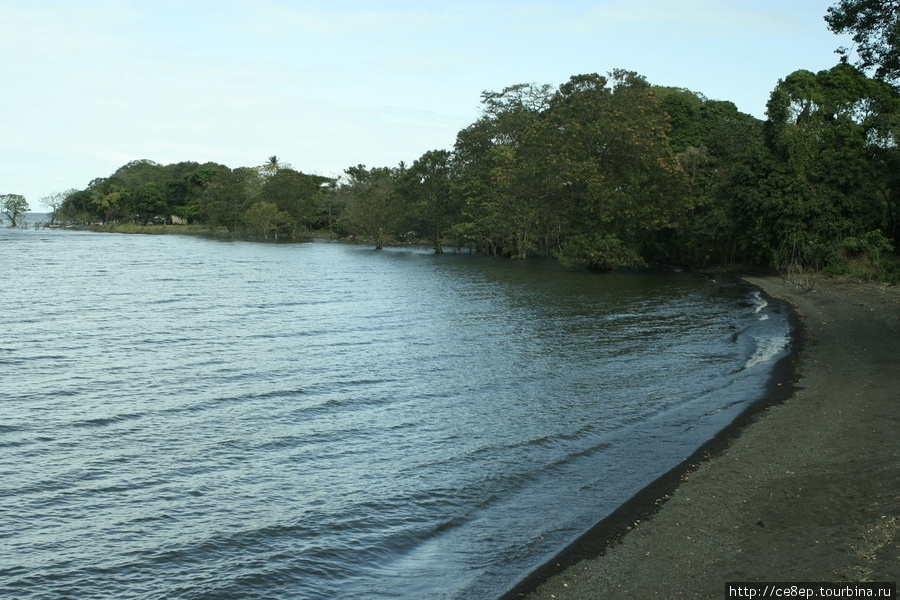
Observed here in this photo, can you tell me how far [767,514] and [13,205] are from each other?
747ft

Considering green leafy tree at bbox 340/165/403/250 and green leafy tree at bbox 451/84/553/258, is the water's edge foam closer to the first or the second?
green leafy tree at bbox 451/84/553/258

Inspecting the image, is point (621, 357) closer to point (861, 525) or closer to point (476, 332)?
point (476, 332)

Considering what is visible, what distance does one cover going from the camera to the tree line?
148 feet

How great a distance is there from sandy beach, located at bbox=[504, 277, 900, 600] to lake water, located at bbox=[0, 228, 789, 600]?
0.77m

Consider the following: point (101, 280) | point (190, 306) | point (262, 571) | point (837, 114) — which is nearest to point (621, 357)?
point (262, 571)

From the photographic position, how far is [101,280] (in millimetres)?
48062

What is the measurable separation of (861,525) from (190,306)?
33266 mm

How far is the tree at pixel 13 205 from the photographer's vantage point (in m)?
191

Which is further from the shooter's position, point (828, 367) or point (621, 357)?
point (621, 357)

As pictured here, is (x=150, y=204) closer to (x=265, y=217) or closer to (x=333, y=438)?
(x=265, y=217)

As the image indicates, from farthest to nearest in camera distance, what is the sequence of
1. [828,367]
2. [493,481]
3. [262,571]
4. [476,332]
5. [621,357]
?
[476,332], [621,357], [828,367], [493,481], [262,571]

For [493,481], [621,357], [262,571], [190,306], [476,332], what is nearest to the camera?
[262,571]

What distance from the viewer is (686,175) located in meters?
62.2

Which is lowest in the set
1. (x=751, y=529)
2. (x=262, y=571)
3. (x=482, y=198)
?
(x=262, y=571)
